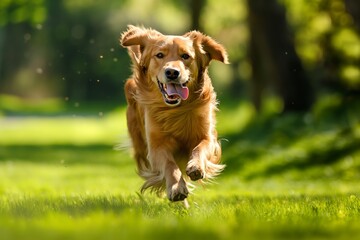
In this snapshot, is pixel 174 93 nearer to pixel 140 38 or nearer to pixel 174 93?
pixel 174 93

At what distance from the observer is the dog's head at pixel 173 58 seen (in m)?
7.14

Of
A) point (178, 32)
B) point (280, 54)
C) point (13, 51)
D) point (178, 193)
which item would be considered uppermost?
point (178, 193)

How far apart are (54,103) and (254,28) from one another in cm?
3725

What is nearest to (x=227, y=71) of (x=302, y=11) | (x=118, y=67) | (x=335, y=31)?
(x=118, y=67)

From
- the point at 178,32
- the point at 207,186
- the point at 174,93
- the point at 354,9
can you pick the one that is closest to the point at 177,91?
the point at 174,93

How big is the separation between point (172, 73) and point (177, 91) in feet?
0.82

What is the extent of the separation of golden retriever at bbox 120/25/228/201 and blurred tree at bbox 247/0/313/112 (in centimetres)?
1011

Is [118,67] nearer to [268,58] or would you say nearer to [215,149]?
[268,58]

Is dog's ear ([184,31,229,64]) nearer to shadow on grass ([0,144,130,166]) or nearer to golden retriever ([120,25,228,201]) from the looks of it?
golden retriever ([120,25,228,201])

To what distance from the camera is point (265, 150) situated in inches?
600

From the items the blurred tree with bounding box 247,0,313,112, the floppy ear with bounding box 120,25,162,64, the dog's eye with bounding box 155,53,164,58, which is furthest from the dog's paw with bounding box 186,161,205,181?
the blurred tree with bounding box 247,0,313,112

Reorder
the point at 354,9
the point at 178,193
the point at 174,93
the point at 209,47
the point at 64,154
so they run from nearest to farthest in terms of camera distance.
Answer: the point at 178,193, the point at 174,93, the point at 209,47, the point at 354,9, the point at 64,154

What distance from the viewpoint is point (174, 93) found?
7223 millimetres

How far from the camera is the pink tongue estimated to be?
7211mm
